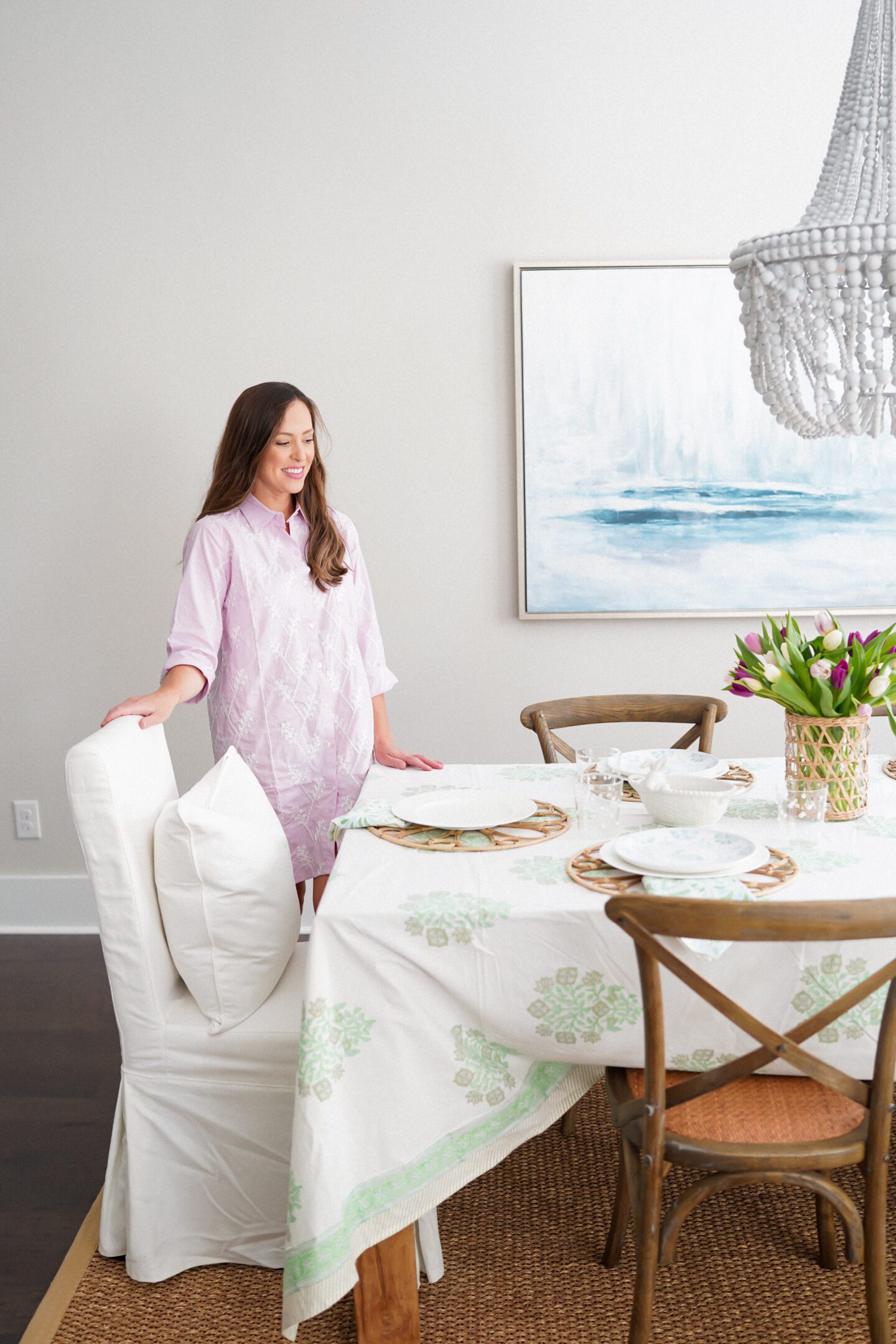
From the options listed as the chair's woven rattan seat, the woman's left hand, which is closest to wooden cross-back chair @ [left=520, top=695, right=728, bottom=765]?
the woman's left hand

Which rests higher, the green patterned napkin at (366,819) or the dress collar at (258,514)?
the dress collar at (258,514)

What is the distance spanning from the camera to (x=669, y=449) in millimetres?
3115

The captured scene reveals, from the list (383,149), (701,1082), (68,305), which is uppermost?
(383,149)

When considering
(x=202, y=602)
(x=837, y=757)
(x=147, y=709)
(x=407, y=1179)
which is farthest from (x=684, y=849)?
(x=202, y=602)

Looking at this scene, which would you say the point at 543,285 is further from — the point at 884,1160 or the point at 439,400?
the point at 884,1160

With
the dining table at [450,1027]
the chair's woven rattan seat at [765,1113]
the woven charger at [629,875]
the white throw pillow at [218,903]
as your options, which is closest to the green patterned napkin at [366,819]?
the white throw pillow at [218,903]

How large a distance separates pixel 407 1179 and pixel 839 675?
1.04 metres

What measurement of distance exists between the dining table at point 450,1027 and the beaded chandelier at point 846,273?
0.75m

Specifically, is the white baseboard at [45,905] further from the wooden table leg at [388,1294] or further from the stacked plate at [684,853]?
the stacked plate at [684,853]

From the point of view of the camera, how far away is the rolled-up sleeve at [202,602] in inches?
87.4

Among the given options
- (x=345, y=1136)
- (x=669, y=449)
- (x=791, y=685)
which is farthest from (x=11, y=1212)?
(x=669, y=449)

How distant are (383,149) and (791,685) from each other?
2.09m

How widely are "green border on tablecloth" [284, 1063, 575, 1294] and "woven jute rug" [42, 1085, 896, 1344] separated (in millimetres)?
323

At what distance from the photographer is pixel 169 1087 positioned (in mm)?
1751
